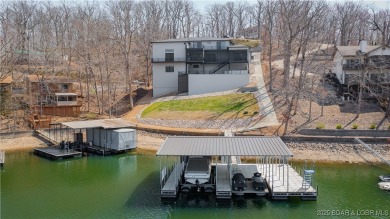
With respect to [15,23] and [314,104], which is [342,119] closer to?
[314,104]

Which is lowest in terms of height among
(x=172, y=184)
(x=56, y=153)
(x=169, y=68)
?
(x=56, y=153)

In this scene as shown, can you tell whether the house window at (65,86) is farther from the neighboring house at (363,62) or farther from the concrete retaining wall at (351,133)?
the neighboring house at (363,62)

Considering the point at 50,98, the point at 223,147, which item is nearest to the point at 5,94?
the point at 50,98

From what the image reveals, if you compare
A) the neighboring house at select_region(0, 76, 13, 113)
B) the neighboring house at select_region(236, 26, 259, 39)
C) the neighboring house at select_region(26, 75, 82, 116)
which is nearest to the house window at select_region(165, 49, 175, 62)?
the neighboring house at select_region(26, 75, 82, 116)

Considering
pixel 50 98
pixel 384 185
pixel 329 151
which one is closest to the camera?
pixel 384 185

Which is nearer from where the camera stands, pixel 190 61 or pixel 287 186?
pixel 287 186

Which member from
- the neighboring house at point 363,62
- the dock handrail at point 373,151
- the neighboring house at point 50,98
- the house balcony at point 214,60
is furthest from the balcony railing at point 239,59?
the dock handrail at point 373,151

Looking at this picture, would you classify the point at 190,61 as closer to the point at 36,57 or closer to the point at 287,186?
the point at 36,57

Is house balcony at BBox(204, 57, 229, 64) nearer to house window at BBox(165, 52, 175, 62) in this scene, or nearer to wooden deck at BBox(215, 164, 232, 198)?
house window at BBox(165, 52, 175, 62)
